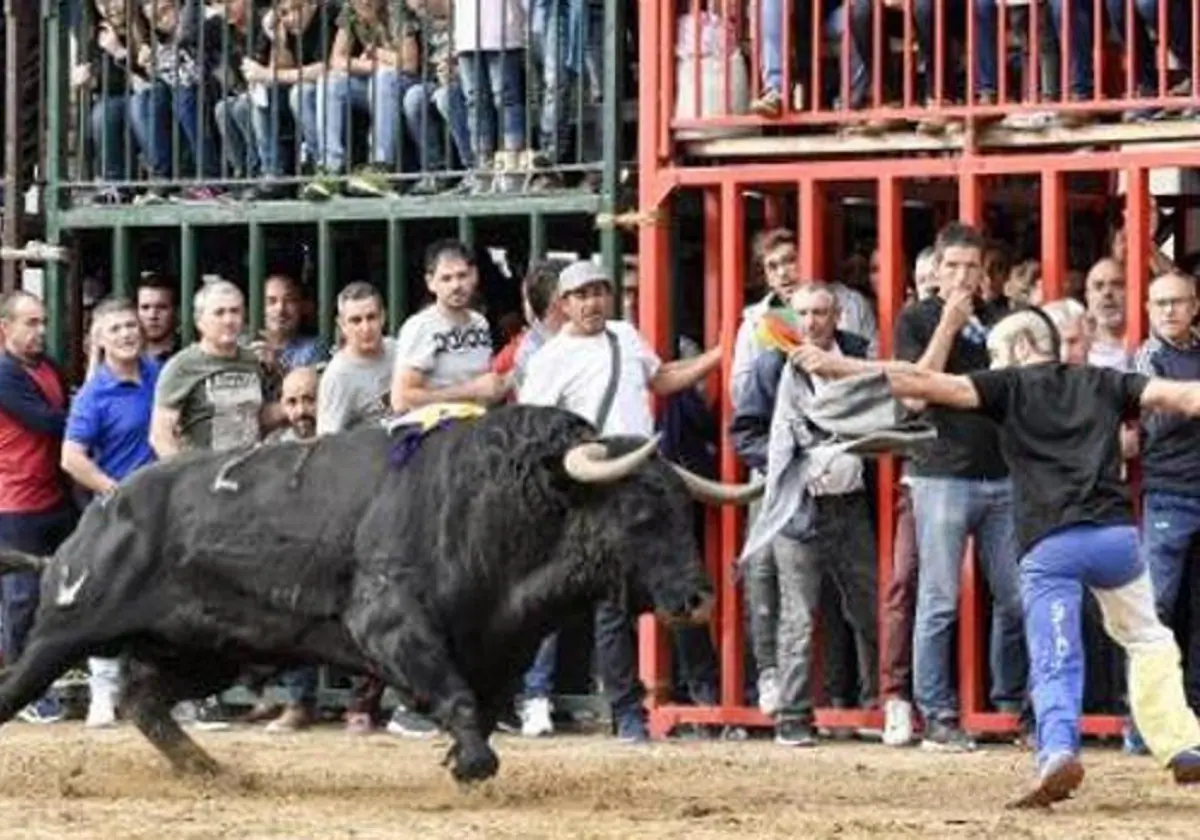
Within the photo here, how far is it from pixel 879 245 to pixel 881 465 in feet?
3.08

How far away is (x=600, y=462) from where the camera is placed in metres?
13.8

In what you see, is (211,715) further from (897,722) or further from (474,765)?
(474,765)

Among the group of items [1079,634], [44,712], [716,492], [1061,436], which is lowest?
[44,712]

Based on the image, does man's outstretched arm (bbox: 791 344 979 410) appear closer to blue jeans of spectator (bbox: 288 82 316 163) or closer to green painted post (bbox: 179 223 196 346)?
blue jeans of spectator (bbox: 288 82 316 163)

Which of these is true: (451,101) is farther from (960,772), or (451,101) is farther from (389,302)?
(960,772)

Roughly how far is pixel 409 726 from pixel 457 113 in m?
2.76

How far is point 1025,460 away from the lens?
13305 mm

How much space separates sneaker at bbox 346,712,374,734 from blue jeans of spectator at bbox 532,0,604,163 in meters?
2.56

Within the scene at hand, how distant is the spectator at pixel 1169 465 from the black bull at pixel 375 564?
1965 millimetres

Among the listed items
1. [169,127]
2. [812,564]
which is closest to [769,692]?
[812,564]

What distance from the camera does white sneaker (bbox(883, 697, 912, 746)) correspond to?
16047mm

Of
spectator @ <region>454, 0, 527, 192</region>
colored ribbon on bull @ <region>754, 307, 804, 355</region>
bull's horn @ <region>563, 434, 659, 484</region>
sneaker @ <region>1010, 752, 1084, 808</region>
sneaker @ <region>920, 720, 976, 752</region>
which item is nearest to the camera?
sneaker @ <region>1010, 752, 1084, 808</region>

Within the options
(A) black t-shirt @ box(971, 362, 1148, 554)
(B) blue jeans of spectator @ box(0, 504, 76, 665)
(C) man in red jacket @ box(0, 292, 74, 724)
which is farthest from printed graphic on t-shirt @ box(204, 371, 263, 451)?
(A) black t-shirt @ box(971, 362, 1148, 554)

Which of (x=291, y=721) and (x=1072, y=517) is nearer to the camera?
(x=1072, y=517)
